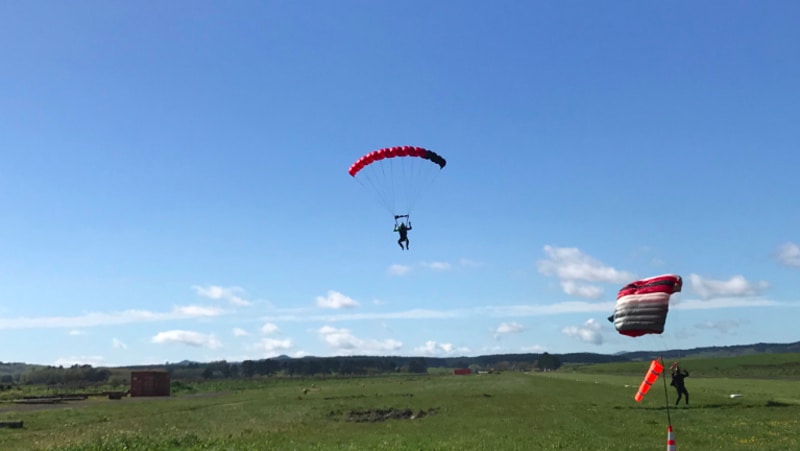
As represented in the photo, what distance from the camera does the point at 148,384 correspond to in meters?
91.8

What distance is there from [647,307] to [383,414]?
26698 millimetres

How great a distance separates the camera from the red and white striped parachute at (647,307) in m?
19.7

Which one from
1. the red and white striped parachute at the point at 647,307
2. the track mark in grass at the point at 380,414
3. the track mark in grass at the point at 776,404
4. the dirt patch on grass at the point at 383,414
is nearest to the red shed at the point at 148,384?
the track mark in grass at the point at 380,414

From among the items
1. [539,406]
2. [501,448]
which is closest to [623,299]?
[501,448]

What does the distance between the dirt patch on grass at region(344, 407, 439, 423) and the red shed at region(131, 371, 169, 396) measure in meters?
55.2

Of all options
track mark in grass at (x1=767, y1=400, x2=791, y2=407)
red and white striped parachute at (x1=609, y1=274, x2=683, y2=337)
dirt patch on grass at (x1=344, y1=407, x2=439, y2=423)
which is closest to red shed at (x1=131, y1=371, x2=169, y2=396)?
dirt patch on grass at (x1=344, y1=407, x2=439, y2=423)

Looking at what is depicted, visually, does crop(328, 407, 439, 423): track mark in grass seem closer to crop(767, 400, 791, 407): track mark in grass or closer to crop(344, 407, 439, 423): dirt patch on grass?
crop(344, 407, 439, 423): dirt patch on grass

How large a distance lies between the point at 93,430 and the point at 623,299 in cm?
3080

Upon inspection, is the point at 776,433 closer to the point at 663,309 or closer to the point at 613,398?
the point at 663,309

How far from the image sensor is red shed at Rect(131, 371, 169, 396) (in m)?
91.4

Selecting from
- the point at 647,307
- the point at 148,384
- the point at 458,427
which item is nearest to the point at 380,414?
the point at 458,427

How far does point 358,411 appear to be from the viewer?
152ft

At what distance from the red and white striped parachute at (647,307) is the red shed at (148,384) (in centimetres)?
8342

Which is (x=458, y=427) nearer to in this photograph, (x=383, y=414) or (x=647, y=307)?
(x=383, y=414)
